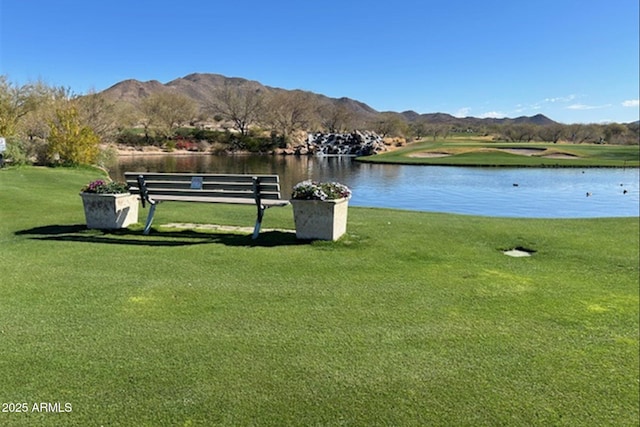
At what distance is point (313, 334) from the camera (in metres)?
3.58

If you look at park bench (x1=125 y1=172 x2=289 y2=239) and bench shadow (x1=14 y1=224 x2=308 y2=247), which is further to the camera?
park bench (x1=125 y1=172 x2=289 y2=239)

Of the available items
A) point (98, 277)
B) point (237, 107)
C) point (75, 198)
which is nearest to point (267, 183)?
point (98, 277)

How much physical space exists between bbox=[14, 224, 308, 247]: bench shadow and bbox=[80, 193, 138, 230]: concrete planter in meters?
0.14

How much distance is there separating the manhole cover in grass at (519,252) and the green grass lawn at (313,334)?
24 centimetres

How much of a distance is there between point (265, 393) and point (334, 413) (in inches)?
18.2

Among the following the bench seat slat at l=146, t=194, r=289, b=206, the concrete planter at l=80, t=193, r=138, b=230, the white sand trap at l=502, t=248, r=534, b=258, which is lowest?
the white sand trap at l=502, t=248, r=534, b=258

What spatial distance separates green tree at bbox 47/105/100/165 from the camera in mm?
22516

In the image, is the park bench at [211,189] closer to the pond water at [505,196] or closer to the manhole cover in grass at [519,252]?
the manhole cover in grass at [519,252]

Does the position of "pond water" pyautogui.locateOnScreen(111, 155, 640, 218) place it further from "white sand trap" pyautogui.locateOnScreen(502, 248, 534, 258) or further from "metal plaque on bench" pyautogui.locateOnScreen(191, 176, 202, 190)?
"metal plaque on bench" pyautogui.locateOnScreen(191, 176, 202, 190)

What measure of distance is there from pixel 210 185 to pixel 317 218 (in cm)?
187

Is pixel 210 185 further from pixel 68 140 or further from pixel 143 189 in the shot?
pixel 68 140

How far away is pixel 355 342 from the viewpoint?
3.50m

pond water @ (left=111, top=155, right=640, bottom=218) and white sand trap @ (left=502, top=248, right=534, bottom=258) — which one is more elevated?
white sand trap @ (left=502, top=248, right=534, bottom=258)

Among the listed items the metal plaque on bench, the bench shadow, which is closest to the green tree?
the bench shadow
